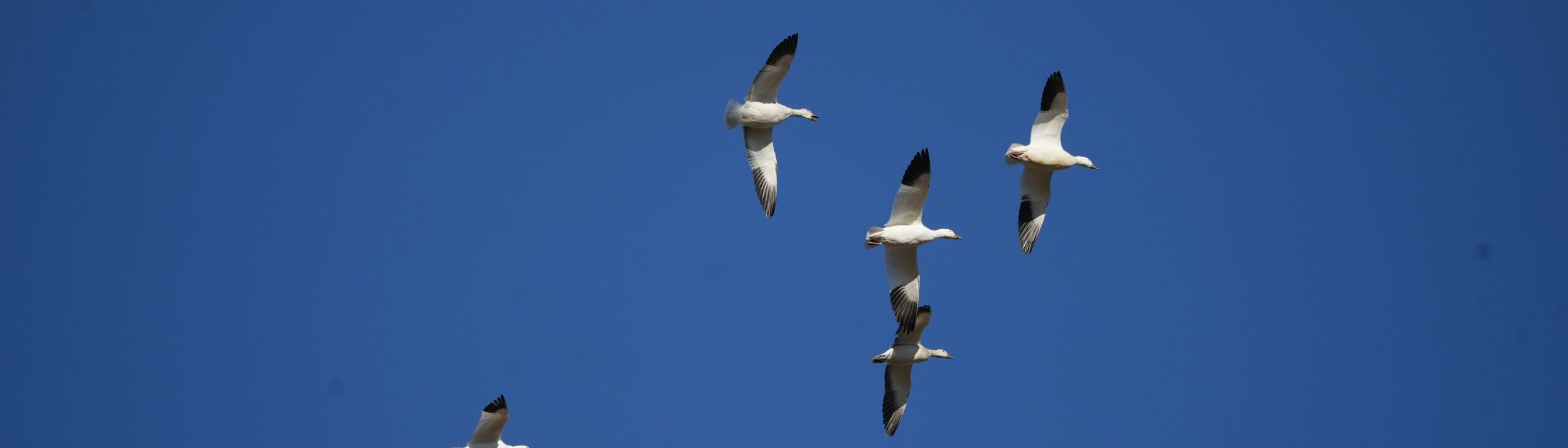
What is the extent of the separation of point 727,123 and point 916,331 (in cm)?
480

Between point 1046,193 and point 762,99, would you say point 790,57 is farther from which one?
point 1046,193

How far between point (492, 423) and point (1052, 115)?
9.88m

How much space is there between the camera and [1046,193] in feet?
97.4

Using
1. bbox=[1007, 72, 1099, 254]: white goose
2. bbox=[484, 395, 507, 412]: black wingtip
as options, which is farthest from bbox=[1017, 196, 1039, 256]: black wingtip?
bbox=[484, 395, 507, 412]: black wingtip

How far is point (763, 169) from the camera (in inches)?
1190

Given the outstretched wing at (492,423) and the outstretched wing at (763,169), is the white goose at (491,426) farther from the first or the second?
the outstretched wing at (763,169)

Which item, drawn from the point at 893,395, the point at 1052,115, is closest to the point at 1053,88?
the point at 1052,115

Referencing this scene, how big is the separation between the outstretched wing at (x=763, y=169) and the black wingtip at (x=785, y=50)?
1417 millimetres

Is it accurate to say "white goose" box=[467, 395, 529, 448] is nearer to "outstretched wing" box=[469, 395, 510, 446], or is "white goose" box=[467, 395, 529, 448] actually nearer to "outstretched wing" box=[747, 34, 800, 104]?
"outstretched wing" box=[469, 395, 510, 446]

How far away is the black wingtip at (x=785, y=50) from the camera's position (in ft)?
95.1

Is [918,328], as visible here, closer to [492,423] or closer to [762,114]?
[762,114]

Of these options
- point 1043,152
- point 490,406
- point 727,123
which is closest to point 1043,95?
point 1043,152

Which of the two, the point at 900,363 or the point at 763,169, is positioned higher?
the point at 763,169

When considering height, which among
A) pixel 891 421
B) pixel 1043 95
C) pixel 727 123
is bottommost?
pixel 891 421
